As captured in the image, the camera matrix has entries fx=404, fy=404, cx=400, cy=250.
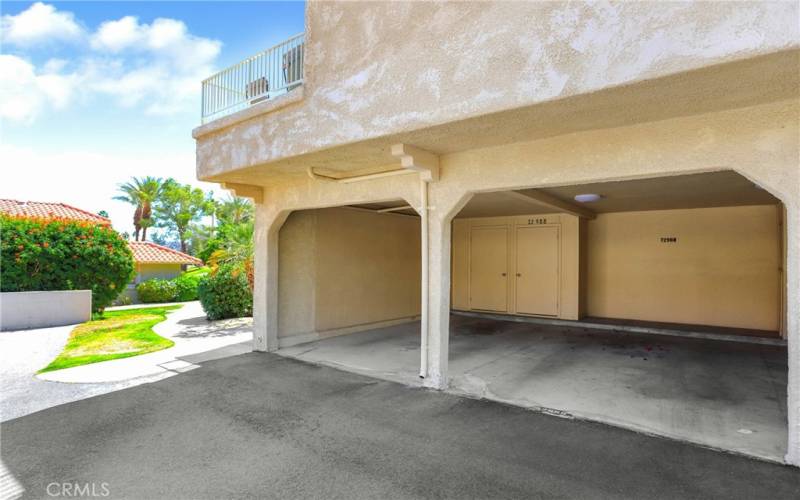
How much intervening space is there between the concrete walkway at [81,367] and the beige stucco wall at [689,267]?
10.3m

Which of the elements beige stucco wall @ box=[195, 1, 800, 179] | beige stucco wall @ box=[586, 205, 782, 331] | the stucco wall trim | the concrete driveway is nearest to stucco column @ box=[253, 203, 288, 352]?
the stucco wall trim

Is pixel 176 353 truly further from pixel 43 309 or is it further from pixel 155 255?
pixel 155 255

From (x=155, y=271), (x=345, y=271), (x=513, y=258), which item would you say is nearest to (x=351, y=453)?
(x=345, y=271)

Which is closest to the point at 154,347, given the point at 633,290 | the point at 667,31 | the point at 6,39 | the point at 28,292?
the point at 28,292

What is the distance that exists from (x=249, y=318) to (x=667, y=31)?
12823 mm

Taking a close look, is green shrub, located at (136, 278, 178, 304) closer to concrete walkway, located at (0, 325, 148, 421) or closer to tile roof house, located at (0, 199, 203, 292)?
tile roof house, located at (0, 199, 203, 292)

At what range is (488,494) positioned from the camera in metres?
3.19

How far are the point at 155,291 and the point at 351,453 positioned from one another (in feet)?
66.7

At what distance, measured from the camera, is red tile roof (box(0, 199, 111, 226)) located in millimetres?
18125

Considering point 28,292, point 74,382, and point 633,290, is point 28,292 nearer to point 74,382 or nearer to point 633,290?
point 74,382

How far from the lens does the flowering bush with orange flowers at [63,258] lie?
11.8 m

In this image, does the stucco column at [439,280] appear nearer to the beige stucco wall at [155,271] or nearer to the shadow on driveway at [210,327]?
the shadow on driveway at [210,327]

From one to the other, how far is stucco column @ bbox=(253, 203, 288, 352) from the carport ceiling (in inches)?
178

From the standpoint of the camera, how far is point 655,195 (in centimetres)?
875
